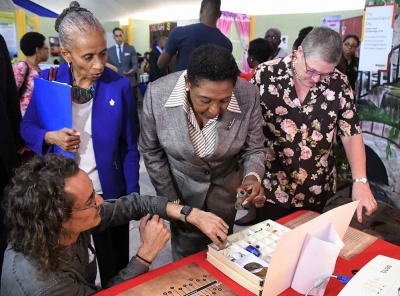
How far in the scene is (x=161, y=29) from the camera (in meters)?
7.80

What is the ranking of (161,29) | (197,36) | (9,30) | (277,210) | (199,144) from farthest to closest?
(161,29) → (9,30) → (197,36) → (277,210) → (199,144)

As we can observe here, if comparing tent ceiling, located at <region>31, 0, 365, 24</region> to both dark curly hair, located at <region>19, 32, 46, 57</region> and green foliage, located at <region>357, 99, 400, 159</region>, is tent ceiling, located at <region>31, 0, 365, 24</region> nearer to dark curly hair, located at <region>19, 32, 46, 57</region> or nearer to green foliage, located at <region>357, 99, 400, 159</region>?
green foliage, located at <region>357, 99, 400, 159</region>

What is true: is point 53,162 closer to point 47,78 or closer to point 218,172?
point 47,78

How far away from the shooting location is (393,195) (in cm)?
316

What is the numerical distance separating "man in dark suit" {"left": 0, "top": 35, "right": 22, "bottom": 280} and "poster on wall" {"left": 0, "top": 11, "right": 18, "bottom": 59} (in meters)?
4.07

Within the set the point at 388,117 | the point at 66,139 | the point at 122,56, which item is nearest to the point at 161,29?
the point at 122,56

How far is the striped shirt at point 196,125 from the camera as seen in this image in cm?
137

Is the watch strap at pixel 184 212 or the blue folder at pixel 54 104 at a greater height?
the blue folder at pixel 54 104

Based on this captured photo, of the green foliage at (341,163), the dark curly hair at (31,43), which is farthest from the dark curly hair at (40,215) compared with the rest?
the green foliage at (341,163)

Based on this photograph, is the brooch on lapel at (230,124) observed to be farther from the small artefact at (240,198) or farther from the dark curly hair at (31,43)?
the dark curly hair at (31,43)

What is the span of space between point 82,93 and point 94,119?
0.39ft

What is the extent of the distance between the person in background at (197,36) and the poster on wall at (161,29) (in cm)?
477

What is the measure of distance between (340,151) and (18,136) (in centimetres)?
290

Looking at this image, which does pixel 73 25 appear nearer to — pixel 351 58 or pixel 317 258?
pixel 317 258
